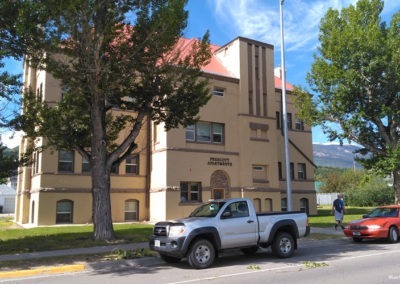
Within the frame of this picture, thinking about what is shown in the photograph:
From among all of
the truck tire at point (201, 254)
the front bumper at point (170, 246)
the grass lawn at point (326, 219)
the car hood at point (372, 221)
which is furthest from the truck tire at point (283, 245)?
the grass lawn at point (326, 219)

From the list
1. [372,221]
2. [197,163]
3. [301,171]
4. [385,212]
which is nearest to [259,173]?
[197,163]

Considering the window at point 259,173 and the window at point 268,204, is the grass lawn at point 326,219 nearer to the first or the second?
the window at point 268,204

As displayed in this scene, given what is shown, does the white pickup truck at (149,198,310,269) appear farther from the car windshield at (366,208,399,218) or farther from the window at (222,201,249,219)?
the car windshield at (366,208,399,218)

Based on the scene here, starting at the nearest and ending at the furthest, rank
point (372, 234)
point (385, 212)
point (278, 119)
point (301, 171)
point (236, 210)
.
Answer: point (236, 210) → point (372, 234) → point (385, 212) → point (278, 119) → point (301, 171)

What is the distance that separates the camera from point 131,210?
29203mm

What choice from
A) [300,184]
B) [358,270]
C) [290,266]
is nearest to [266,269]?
[290,266]

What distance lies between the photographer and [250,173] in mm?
30406

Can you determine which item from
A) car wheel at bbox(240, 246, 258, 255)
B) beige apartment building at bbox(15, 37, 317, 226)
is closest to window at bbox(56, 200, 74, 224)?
beige apartment building at bbox(15, 37, 317, 226)

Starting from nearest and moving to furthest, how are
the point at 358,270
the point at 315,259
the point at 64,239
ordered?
the point at 358,270 → the point at 315,259 → the point at 64,239

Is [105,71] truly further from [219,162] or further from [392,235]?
[219,162]

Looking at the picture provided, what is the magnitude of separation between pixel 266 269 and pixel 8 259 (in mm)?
7492

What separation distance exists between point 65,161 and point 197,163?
8.59m

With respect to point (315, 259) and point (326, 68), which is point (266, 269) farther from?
point (326, 68)

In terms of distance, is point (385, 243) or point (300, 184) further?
point (300, 184)
